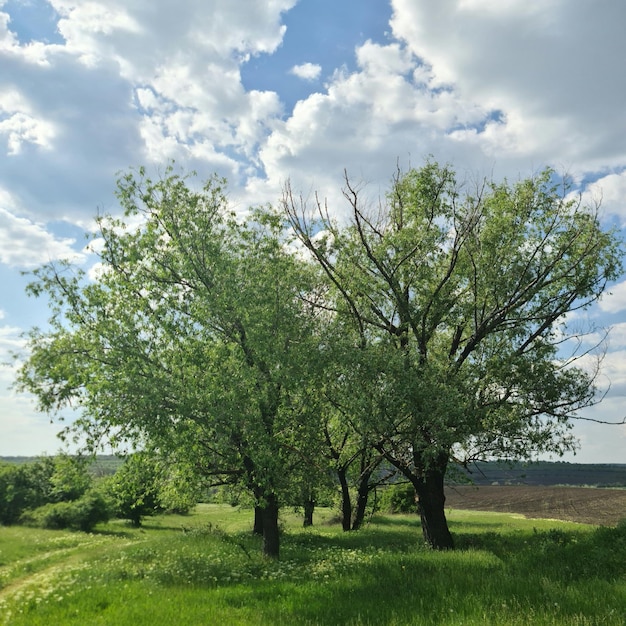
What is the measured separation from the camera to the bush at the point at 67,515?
4075 cm

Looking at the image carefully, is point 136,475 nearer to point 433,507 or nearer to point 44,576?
point 44,576

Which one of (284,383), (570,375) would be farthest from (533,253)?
(284,383)

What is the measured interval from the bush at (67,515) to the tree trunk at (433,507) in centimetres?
3269

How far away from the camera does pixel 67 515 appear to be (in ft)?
135

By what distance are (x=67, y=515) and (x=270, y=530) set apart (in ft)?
98.5

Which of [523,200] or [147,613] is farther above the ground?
[523,200]

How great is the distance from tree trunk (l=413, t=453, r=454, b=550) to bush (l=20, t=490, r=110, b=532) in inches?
1287

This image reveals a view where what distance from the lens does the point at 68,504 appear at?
137 feet

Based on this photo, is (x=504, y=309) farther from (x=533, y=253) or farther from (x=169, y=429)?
(x=169, y=429)

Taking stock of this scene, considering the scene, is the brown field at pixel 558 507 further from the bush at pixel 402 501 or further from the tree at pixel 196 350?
the tree at pixel 196 350

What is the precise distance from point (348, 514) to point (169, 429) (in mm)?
21708

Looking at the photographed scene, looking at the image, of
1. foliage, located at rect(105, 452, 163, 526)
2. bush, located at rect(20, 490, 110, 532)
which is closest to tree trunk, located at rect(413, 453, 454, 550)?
foliage, located at rect(105, 452, 163, 526)

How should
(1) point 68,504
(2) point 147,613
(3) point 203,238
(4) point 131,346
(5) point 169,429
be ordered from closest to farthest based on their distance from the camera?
(2) point 147,613 → (5) point 169,429 → (4) point 131,346 → (3) point 203,238 → (1) point 68,504

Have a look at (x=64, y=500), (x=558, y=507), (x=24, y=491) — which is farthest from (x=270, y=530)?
(x=558, y=507)
